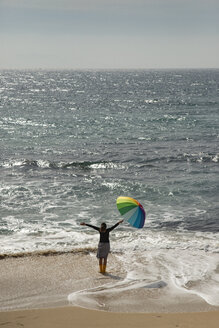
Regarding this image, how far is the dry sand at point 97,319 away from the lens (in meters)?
9.52

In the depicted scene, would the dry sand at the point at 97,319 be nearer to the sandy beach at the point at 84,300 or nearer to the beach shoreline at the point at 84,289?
the sandy beach at the point at 84,300

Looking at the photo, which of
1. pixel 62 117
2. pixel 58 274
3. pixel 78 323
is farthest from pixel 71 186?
pixel 62 117

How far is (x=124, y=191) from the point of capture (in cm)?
2420

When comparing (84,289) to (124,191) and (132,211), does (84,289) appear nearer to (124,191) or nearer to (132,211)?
(132,211)

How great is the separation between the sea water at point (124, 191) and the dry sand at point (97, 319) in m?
1.06

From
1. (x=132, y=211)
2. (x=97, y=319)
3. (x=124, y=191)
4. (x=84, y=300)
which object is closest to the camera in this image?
(x=97, y=319)

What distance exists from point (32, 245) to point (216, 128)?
34.7 metres

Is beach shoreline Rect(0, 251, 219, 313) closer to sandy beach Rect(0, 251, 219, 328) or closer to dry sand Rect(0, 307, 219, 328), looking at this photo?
sandy beach Rect(0, 251, 219, 328)

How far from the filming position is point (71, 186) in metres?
25.1

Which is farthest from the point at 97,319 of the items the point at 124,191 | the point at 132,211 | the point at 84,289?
the point at 124,191

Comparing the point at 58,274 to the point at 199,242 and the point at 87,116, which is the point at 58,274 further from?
the point at 87,116

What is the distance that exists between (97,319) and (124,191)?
14.6 metres

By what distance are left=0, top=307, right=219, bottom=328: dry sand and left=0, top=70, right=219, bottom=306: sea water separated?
1.06 metres

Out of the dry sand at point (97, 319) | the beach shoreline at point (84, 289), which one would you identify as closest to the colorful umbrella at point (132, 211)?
the beach shoreline at point (84, 289)
